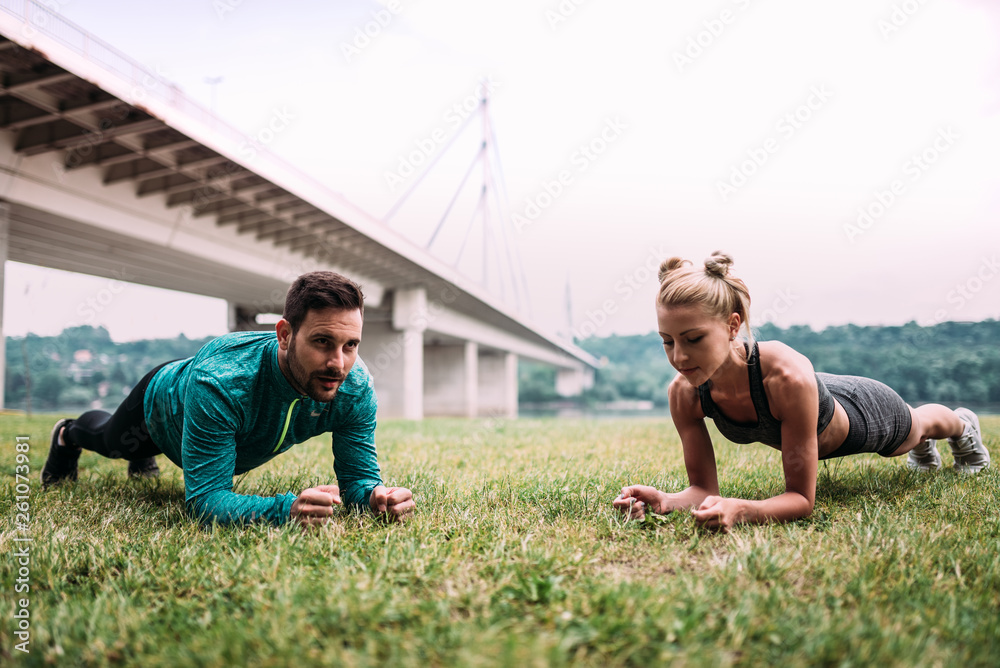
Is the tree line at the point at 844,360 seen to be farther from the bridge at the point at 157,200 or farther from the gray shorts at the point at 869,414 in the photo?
the gray shorts at the point at 869,414

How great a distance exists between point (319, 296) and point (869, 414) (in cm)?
311

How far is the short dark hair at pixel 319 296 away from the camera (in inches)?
101

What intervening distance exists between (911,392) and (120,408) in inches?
1555

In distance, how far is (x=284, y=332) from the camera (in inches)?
107

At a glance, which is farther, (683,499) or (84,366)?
(84,366)

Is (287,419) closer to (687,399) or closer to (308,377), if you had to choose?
(308,377)

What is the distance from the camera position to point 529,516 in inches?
115

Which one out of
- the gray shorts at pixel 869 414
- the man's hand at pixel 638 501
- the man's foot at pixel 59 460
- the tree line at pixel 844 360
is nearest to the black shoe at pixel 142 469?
the man's foot at pixel 59 460

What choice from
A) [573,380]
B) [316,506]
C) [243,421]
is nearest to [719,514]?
[316,506]

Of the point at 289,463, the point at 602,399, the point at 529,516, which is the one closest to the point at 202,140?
the point at 289,463

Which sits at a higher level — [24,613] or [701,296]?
[701,296]

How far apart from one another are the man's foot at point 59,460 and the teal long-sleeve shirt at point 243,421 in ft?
4.36

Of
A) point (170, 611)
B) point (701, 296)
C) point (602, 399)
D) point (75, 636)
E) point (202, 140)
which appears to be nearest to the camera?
point (75, 636)

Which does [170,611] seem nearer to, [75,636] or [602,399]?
[75,636]
